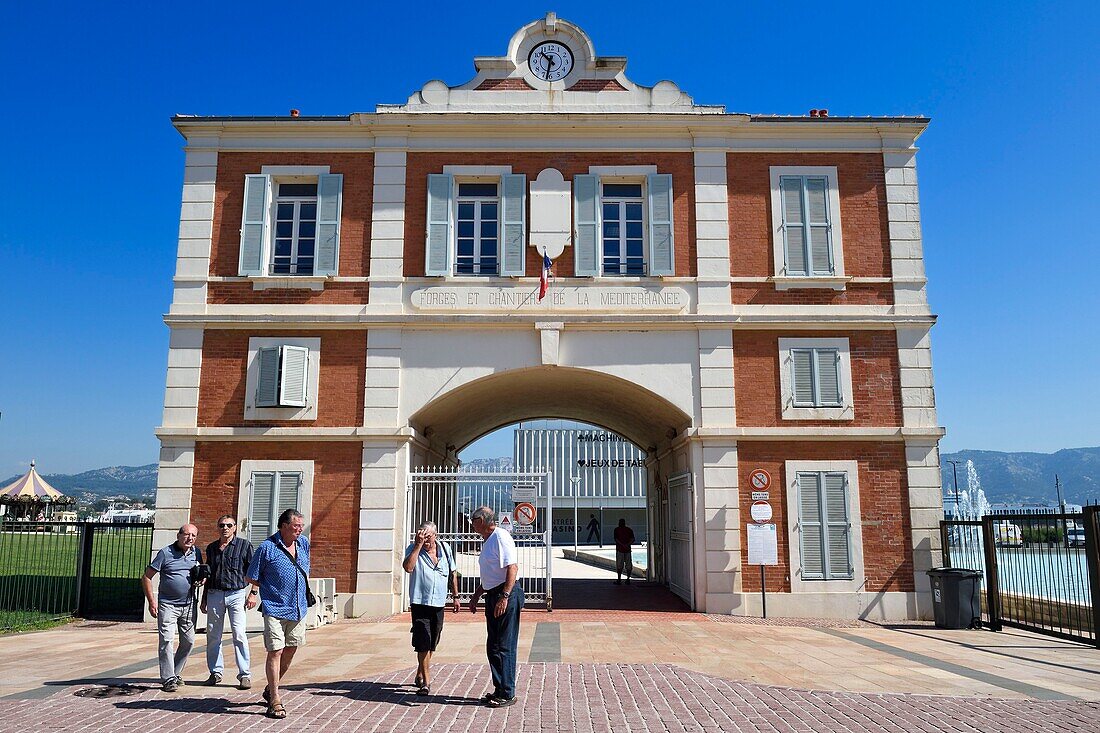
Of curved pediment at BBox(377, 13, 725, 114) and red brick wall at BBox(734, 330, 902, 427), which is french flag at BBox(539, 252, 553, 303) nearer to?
curved pediment at BBox(377, 13, 725, 114)

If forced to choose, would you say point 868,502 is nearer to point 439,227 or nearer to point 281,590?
point 439,227

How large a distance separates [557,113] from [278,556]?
1051 centimetres

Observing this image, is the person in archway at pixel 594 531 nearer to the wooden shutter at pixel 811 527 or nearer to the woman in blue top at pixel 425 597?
the wooden shutter at pixel 811 527

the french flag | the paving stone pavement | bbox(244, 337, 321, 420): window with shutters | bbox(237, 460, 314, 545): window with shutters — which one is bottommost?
the paving stone pavement

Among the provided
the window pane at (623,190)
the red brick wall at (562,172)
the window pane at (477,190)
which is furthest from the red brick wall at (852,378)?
the window pane at (477,190)

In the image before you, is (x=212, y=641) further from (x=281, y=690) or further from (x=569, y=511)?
(x=569, y=511)

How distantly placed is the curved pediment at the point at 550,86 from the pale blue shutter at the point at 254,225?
270cm

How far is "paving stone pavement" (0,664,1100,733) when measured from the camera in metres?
6.53

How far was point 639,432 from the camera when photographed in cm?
1988

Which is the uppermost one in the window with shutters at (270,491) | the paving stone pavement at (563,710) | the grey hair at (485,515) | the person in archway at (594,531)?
the window with shutters at (270,491)

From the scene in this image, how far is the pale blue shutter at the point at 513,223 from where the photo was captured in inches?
589

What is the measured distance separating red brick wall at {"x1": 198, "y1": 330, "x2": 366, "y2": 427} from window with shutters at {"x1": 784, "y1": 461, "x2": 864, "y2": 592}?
25.5ft

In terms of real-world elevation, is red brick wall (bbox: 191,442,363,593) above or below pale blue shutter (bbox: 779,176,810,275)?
below

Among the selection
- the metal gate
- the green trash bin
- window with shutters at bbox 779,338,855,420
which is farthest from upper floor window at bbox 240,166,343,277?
the green trash bin
